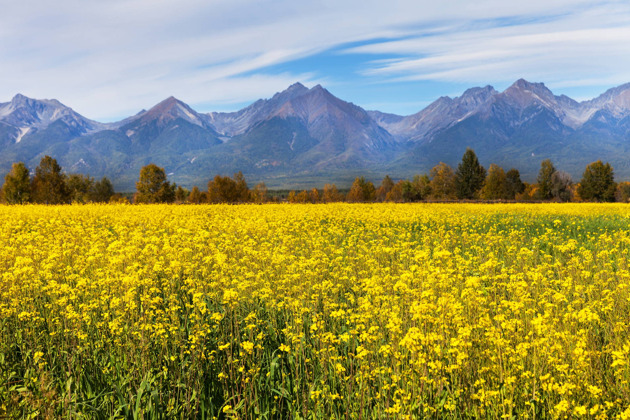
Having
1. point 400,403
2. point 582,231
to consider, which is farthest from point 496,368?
point 582,231

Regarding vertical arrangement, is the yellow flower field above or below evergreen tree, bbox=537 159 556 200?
below

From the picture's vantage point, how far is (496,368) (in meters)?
4.36

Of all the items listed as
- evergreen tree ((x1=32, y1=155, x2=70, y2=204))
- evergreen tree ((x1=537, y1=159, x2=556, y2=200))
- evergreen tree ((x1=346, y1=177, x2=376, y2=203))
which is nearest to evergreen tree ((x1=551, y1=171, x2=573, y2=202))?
evergreen tree ((x1=537, y1=159, x2=556, y2=200))

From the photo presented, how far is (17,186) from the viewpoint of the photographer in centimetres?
6975

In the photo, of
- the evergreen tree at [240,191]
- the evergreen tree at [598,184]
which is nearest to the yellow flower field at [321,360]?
the evergreen tree at [240,191]

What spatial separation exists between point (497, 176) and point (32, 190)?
116 m

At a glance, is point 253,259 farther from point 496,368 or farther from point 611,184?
point 611,184

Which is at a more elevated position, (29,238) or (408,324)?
(29,238)

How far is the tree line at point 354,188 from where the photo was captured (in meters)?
68.9

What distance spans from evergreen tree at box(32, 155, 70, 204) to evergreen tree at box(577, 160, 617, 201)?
111 meters

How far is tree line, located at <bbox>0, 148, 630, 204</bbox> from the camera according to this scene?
68875mm

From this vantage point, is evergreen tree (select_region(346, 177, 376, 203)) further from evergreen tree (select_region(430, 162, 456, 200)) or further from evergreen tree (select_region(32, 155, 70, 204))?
evergreen tree (select_region(32, 155, 70, 204))

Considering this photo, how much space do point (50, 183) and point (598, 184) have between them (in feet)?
377

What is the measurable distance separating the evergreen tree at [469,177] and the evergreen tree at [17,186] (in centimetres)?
9756
